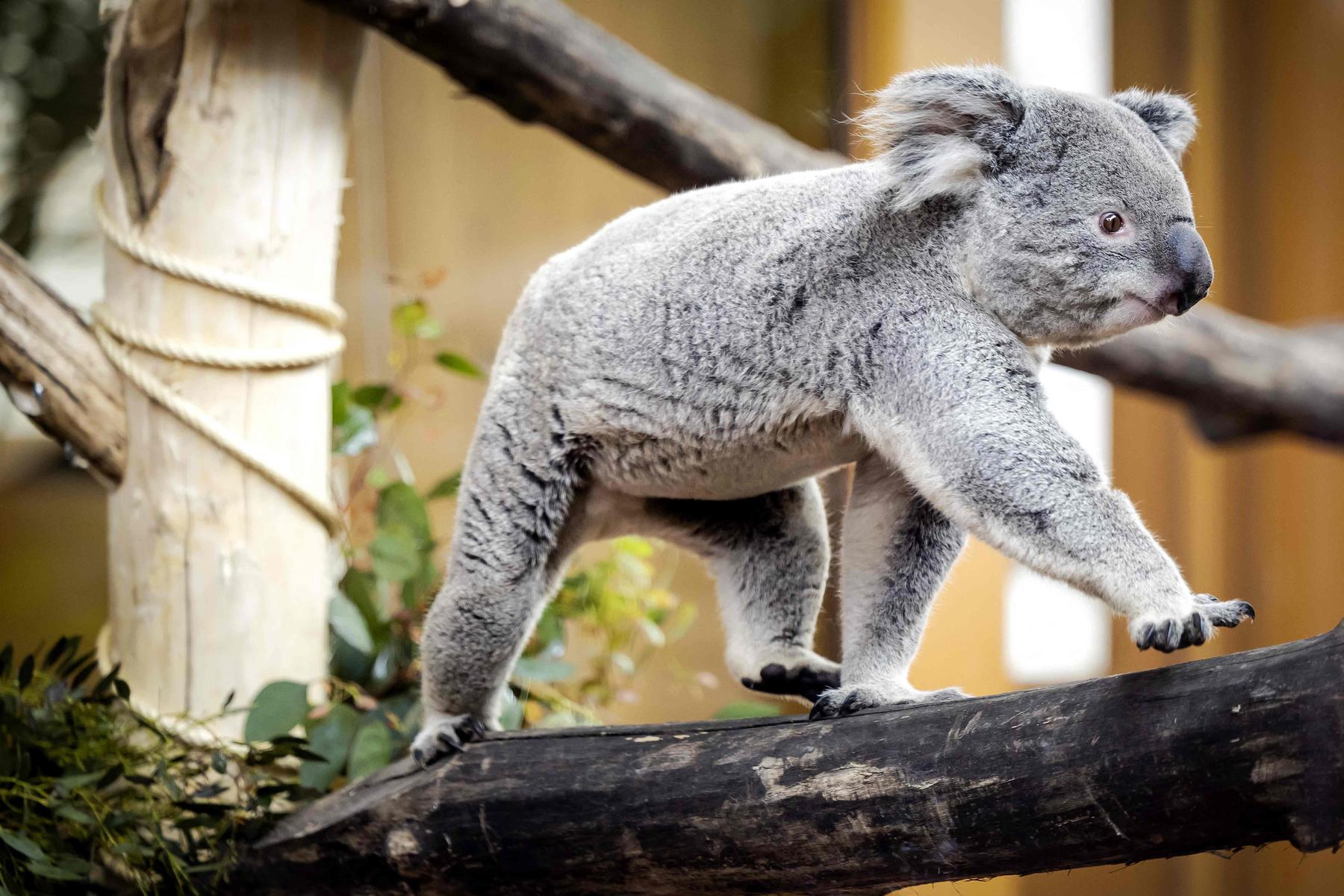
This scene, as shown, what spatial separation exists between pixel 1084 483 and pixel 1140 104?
1.73 ft

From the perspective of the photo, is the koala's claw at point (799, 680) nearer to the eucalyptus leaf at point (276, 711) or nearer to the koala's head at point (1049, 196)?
the koala's head at point (1049, 196)

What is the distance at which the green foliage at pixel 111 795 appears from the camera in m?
1.64

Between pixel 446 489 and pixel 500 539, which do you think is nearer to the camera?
pixel 500 539

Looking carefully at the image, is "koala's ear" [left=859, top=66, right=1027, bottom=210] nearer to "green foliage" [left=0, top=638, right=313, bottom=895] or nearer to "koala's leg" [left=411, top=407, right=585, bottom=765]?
"koala's leg" [left=411, top=407, right=585, bottom=765]

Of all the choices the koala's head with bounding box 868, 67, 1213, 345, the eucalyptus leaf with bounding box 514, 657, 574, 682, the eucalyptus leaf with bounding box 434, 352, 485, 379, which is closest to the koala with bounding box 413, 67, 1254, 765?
the koala's head with bounding box 868, 67, 1213, 345

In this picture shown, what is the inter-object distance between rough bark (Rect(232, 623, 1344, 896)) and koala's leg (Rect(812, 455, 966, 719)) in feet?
0.56

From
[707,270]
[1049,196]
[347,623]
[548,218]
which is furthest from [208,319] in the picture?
[1049,196]

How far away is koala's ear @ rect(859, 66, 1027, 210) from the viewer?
1.24 metres

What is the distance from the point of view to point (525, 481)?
5.01 feet

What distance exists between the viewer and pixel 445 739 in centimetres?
158

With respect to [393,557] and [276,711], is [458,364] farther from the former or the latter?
[276,711]

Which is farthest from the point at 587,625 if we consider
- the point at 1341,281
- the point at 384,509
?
the point at 1341,281

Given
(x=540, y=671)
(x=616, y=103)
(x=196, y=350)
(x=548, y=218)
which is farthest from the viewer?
(x=548, y=218)

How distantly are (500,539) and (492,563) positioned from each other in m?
0.03
